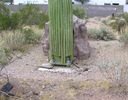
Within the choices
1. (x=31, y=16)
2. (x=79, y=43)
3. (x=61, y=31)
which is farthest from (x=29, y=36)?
(x=31, y=16)

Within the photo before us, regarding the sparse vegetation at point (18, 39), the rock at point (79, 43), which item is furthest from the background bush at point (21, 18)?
the rock at point (79, 43)

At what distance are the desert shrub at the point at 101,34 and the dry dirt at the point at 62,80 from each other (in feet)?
5.54

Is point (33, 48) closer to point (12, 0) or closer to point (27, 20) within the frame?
point (27, 20)

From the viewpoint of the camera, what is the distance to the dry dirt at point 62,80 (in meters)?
6.95

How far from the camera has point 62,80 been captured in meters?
8.23

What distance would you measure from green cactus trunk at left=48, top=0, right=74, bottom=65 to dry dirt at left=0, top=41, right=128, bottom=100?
432 millimetres

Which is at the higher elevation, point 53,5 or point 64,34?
point 53,5

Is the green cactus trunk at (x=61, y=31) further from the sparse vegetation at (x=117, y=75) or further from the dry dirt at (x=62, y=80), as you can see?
the sparse vegetation at (x=117, y=75)

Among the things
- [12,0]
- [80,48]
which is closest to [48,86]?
[80,48]

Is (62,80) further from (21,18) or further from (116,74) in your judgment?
(21,18)

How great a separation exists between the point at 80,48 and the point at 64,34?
3.45 ft

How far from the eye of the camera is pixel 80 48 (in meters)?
10.4

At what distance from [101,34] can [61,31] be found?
13.4 feet

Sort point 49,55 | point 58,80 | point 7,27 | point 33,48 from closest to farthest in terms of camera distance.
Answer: point 58,80
point 49,55
point 33,48
point 7,27
